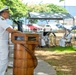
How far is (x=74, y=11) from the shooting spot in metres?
79.6

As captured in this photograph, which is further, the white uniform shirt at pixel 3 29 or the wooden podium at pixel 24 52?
the wooden podium at pixel 24 52

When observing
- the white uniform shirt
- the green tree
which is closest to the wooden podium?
the white uniform shirt

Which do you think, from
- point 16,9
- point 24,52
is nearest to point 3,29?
point 24,52

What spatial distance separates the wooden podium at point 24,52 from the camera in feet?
16.1

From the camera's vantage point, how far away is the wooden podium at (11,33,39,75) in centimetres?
491

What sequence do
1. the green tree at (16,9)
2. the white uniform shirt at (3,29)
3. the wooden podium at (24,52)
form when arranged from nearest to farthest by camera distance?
the white uniform shirt at (3,29), the wooden podium at (24,52), the green tree at (16,9)

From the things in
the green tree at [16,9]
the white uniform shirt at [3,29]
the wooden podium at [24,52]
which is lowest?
the green tree at [16,9]

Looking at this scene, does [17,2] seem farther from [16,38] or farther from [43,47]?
[16,38]

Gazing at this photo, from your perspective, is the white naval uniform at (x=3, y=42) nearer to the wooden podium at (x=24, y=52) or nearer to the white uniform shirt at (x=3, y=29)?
the white uniform shirt at (x=3, y=29)

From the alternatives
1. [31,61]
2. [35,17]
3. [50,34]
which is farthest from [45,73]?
[35,17]

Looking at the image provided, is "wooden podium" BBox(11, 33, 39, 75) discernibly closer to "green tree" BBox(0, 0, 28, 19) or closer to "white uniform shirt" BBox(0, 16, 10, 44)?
"white uniform shirt" BBox(0, 16, 10, 44)

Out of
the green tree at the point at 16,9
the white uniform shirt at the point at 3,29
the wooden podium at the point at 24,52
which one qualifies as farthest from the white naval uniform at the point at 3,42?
the green tree at the point at 16,9

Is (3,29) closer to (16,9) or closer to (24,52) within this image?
(24,52)

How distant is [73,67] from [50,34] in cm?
965
